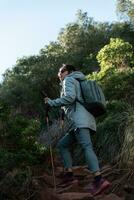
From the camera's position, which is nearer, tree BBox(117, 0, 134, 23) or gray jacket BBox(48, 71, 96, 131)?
gray jacket BBox(48, 71, 96, 131)

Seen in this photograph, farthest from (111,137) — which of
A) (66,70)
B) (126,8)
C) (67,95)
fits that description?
(126,8)

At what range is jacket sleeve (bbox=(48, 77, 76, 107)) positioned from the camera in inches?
301

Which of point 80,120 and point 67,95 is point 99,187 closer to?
point 80,120

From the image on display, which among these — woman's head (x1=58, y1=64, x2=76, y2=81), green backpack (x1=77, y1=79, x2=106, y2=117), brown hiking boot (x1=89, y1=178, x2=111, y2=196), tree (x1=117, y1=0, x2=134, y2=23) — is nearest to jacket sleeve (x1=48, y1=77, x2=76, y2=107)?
green backpack (x1=77, y1=79, x2=106, y2=117)

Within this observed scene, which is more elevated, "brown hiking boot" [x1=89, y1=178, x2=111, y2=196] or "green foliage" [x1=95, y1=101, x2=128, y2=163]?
"green foliage" [x1=95, y1=101, x2=128, y2=163]

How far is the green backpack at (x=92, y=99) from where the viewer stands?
7668mm

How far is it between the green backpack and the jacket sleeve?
164 millimetres

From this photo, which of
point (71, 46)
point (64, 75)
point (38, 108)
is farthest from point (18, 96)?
point (64, 75)

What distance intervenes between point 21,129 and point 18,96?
9.42 m

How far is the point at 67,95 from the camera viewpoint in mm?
7645

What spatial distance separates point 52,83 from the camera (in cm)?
1923

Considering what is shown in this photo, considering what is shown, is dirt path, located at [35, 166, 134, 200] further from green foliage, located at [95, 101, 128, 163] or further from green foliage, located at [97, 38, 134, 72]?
green foliage, located at [97, 38, 134, 72]

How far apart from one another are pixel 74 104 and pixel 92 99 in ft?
0.87

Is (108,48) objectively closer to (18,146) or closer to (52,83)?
(52,83)
